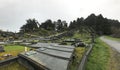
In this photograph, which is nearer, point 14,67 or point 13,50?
point 14,67

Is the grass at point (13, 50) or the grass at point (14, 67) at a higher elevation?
the grass at point (13, 50)

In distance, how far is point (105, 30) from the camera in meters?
66.5

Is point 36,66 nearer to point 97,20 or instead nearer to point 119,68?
point 119,68

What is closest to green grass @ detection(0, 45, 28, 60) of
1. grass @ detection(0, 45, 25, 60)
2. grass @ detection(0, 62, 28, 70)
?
grass @ detection(0, 45, 25, 60)

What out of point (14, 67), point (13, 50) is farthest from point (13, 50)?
point (14, 67)

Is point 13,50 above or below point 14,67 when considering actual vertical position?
above

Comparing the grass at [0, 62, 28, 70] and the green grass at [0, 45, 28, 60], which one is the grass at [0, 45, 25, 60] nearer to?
the green grass at [0, 45, 28, 60]

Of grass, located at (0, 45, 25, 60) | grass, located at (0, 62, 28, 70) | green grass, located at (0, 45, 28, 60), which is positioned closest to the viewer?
grass, located at (0, 62, 28, 70)

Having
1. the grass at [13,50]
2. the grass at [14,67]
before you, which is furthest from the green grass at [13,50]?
the grass at [14,67]

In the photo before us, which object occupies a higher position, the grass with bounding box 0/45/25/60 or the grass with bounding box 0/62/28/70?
the grass with bounding box 0/45/25/60

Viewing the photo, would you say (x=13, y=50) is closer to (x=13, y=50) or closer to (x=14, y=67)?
(x=13, y=50)

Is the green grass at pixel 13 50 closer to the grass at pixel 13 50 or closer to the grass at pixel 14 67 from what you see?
the grass at pixel 13 50

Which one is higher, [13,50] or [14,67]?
[13,50]

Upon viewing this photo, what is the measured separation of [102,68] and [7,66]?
20.1 feet
